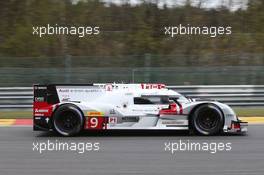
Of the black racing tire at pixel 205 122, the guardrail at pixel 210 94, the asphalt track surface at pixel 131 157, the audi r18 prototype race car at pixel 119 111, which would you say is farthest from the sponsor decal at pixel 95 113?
the guardrail at pixel 210 94

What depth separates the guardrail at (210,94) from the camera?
19281 mm

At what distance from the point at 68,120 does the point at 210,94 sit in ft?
28.0

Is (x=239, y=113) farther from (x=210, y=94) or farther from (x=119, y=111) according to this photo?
(x=119, y=111)

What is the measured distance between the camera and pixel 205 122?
11.9 meters

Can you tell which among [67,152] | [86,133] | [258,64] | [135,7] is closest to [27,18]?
[135,7]

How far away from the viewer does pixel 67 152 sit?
1012 cm

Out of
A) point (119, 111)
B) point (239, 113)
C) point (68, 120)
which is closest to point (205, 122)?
point (119, 111)

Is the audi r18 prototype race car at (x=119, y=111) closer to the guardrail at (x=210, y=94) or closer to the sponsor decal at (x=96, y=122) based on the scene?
the sponsor decal at (x=96, y=122)

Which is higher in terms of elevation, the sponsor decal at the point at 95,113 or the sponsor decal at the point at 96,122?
the sponsor decal at the point at 95,113

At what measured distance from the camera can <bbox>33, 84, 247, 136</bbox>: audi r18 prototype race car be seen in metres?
11.9

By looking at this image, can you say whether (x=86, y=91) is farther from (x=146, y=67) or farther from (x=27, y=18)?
(x=27, y=18)

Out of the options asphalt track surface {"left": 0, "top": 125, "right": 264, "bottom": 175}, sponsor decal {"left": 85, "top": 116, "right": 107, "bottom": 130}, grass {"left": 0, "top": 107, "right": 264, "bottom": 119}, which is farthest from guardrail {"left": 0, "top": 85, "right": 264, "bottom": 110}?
sponsor decal {"left": 85, "top": 116, "right": 107, "bottom": 130}

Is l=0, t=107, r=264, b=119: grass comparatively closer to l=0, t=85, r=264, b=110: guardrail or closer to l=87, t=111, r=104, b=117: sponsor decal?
l=0, t=85, r=264, b=110: guardrail

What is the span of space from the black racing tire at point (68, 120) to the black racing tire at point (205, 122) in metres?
2.22
